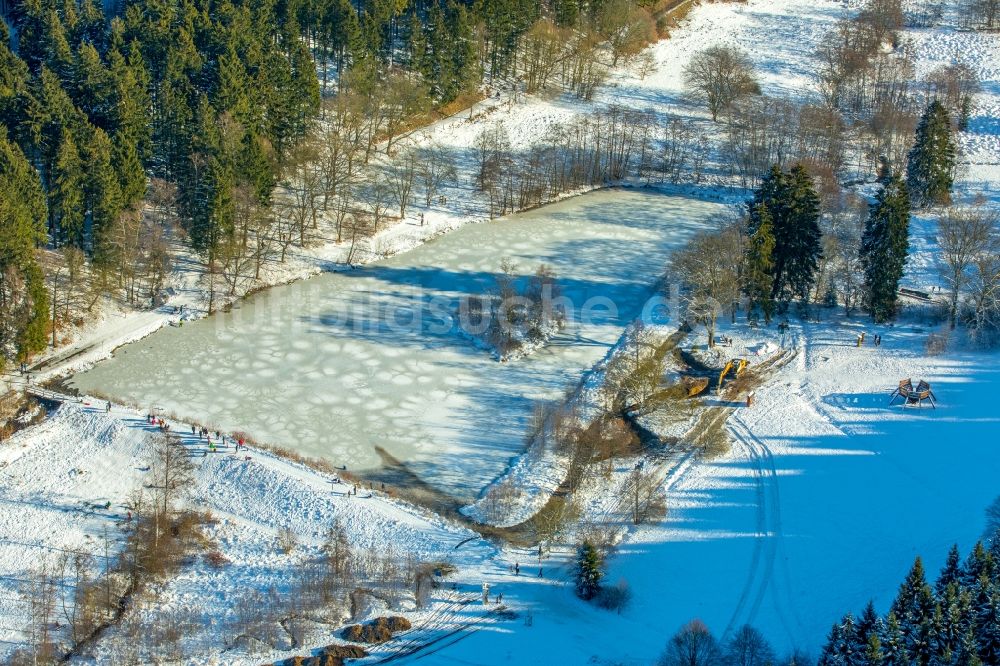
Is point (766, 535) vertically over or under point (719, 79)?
under

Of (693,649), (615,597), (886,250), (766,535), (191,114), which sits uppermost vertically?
(191,114)

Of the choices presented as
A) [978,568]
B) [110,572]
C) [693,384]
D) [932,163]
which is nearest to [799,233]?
[693,384]

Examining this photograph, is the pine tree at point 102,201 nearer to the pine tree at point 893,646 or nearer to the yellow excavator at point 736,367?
the yellow excavator at point 736,367

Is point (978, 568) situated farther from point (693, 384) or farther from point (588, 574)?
point (693, 384)

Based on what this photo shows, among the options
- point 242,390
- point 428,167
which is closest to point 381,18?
point 428,167

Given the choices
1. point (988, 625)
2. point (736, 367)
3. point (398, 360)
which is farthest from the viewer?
point (398, 360)

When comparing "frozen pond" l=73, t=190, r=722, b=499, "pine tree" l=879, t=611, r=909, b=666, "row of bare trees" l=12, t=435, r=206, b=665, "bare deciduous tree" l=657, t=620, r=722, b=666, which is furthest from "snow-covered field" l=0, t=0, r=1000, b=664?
"pine tree" l=879, t=611, r=909, b=666
